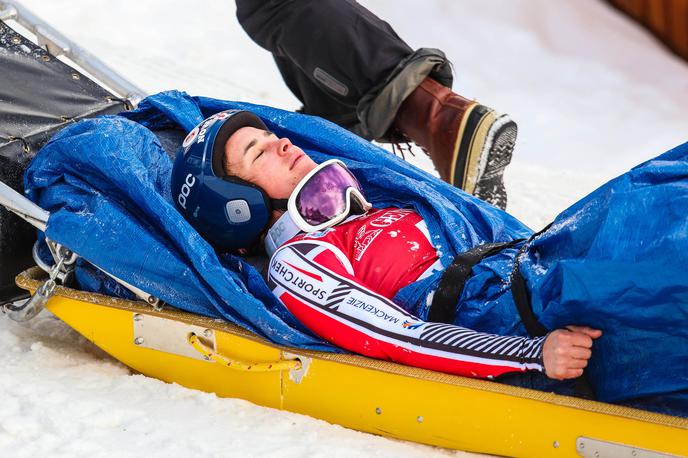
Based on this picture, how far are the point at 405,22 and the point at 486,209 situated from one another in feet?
12.5

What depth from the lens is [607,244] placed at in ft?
6.59

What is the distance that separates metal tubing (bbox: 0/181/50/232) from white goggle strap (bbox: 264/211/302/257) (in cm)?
54

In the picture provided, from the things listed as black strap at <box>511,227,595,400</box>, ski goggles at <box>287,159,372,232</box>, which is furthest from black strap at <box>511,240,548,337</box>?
ski goggles at <box>287,159,372,232</box>

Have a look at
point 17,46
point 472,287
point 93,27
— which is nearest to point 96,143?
point 17,46

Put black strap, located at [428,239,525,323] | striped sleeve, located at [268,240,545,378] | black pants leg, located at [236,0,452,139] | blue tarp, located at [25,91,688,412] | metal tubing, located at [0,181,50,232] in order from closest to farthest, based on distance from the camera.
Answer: blue tarp, located at [25,91,688,412] → striped sleeve, located at [268,240,545,378] → black strap, located at [428,239,525,323] → metal tubing, located at [0,181,50,232] → black pants leg, located at [236,0,452,139]

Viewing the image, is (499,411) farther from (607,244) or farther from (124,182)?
(124,182)

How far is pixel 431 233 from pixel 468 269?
0.19m

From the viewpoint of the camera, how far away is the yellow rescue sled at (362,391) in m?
2.07

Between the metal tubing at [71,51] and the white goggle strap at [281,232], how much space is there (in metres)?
0.83

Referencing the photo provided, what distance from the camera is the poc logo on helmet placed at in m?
2.57

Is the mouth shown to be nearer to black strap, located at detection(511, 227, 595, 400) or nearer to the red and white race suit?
the red and white race suit

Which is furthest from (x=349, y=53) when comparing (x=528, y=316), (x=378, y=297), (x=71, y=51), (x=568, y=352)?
(x=568, y=352)

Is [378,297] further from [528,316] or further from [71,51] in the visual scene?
[71,51]

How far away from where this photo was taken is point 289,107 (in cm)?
509
